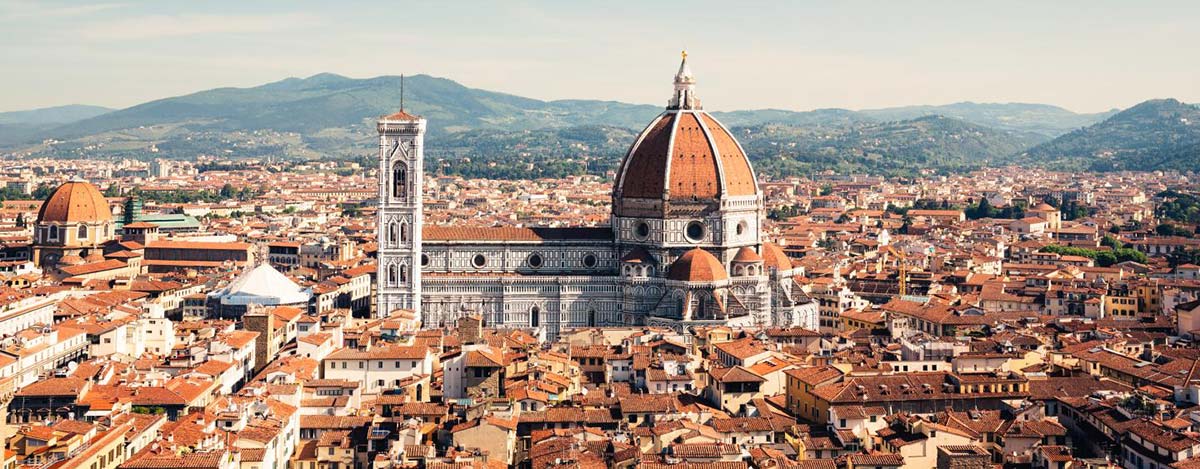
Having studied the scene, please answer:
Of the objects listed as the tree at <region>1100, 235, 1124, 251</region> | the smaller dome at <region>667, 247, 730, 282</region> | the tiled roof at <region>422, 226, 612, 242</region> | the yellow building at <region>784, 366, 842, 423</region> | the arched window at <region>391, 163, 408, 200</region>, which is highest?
the arched window at <region>391, 163, 408, 200</region>

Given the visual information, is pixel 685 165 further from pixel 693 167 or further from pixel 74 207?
pixel 74 207

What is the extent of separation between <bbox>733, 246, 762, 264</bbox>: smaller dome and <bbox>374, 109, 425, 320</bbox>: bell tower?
1381cm

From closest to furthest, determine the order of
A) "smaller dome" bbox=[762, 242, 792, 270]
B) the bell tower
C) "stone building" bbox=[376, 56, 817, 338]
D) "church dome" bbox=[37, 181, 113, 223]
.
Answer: "stone building" bbox=[376, 56, 817, 338] < the bell tower < "smaller dome" bbox=[762, 242, 792, 270] < "church dome" bbox=[37, 181, 113, 223]

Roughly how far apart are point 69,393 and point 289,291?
24391mm

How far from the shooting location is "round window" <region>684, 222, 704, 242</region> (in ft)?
232

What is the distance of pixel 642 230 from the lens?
2817 inches

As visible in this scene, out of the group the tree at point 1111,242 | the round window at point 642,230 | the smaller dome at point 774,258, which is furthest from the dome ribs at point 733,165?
the tree at point 1111,242

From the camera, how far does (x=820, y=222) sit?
13438cm

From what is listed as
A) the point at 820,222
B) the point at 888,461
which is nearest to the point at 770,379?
the point at 888,461

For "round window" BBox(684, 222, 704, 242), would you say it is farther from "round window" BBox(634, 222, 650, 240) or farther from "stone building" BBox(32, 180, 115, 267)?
"stone building" BBox(32, 180, 115, 267)

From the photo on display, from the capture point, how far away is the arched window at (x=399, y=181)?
69.2m

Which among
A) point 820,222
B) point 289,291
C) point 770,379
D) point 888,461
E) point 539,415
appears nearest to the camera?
point 888,461

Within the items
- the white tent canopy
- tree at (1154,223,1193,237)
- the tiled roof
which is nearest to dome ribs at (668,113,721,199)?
the tiled roof

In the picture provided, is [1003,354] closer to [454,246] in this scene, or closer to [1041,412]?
[1041,412]
